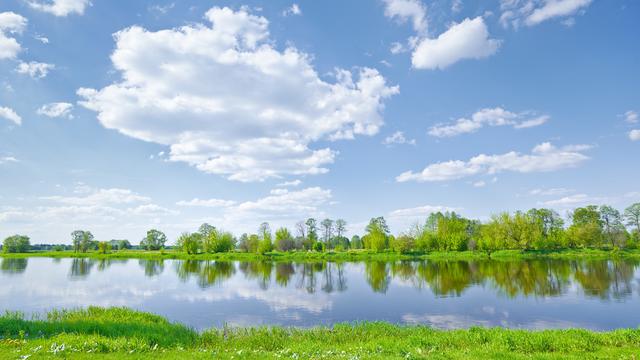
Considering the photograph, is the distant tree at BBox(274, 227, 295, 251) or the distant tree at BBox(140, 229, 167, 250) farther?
the distant tree at BBox(140, 229, 167, 250)

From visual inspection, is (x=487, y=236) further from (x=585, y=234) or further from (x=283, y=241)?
(x=283, y=241)

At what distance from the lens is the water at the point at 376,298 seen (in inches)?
1096

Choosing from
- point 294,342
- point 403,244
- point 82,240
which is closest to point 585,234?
point 403,244

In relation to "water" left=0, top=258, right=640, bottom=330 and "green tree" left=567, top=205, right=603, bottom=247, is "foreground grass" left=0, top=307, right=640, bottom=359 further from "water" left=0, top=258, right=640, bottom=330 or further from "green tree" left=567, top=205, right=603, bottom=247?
"green tree" left=567, top=205, right=603, bottom=247

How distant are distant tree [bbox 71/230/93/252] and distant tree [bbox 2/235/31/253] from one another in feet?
84.9

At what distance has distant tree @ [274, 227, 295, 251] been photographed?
129 m

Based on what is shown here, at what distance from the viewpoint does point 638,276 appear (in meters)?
51.3

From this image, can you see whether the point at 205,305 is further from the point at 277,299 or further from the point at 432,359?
the point at 432,359

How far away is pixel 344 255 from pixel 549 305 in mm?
75884

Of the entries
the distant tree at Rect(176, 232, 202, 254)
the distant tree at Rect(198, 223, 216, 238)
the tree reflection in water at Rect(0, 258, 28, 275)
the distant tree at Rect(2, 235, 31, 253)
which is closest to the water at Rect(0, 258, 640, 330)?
the tree reflection in water at Rect(0, 258, 28, 275)

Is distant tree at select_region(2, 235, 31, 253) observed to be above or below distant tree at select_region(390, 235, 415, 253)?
above

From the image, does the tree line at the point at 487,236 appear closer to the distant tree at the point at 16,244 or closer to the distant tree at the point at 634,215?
the distant tree at the point at 634,215

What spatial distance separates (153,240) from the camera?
17125cm

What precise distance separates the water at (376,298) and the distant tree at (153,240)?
396 feet
